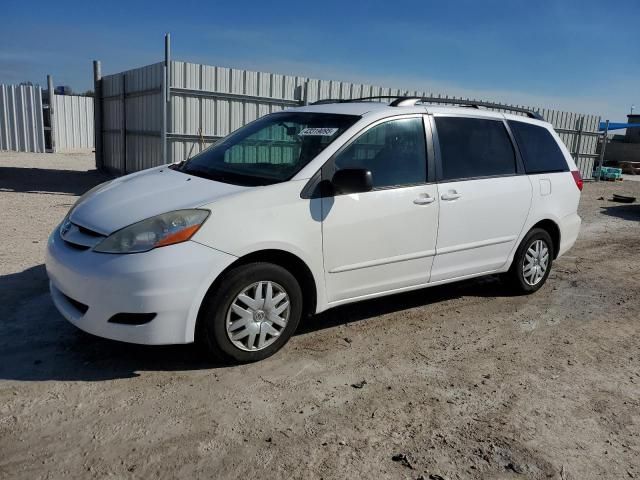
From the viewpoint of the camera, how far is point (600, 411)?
11.3ft

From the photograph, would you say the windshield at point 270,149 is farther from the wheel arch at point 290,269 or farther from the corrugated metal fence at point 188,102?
the corrugated metal fence at point 188,102

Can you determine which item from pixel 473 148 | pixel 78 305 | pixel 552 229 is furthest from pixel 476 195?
pixel 78 305

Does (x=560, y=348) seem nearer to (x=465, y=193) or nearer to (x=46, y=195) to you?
(x=465, y=193)

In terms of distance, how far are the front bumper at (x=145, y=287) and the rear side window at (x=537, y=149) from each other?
333 cm

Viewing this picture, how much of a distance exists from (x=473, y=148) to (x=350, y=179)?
1.62 metres

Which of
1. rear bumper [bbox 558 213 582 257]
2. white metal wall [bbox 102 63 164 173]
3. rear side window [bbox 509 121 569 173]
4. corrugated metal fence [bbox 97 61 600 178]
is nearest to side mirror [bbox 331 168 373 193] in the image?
rear side window [bbox 509 121 569 173]

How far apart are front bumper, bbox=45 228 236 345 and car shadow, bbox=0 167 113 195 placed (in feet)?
30.2

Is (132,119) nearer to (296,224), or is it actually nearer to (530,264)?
(530,264)

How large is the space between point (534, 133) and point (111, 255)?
14.0 ft

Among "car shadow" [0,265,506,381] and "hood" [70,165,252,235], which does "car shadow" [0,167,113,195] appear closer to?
"car shadow" [0,265,506,381]

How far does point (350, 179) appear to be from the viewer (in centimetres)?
386

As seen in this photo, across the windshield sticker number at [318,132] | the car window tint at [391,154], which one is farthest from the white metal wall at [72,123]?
the car window tint at [391,154]

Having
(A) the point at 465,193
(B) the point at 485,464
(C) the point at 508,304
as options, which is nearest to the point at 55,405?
(B) the point at 485,464

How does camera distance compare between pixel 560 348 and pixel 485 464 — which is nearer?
pixel 485 464
